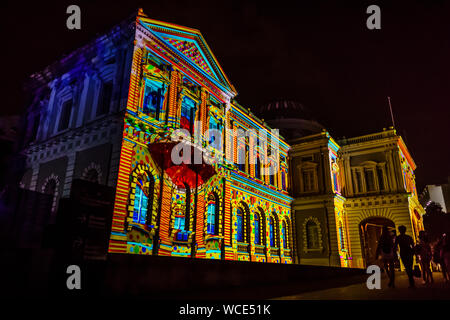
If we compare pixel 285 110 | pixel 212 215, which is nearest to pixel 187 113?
pixel 212 215

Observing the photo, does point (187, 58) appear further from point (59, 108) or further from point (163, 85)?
point (59, 108)

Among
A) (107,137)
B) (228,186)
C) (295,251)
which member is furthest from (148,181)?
(295,251)

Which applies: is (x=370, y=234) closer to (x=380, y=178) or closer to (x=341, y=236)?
(x=341, y=236)

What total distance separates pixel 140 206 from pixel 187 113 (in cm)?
679

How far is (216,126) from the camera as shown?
20.3 metres

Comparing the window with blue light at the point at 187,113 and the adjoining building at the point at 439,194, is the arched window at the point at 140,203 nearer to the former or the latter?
the window with blue light at the point at 187,113

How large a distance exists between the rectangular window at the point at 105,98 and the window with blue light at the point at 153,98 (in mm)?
1976

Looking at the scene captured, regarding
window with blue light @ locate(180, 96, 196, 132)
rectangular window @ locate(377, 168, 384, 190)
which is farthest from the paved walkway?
rectangular window @ locate(377, 168, 384, 190)

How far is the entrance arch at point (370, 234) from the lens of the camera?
28.8 meters

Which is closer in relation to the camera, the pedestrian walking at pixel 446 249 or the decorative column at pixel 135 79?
the pedestrian walking at pixel 446 249

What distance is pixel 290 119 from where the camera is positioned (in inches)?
1522

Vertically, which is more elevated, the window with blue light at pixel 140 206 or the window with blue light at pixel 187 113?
the window with blue light at pixel 187 113

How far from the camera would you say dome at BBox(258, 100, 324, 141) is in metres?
37.8

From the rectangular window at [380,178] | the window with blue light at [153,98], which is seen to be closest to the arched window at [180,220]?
the window with blue light at [153,98]
